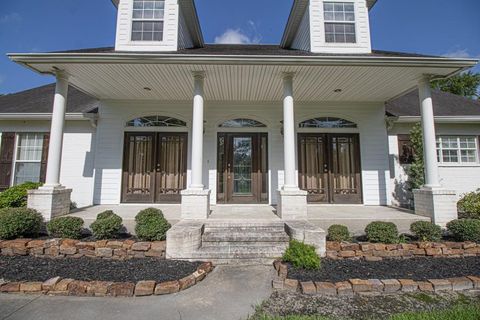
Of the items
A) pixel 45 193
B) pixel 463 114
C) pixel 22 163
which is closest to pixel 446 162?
pixel 463 114

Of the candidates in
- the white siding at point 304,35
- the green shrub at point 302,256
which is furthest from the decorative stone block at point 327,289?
the white siding at point 304,35

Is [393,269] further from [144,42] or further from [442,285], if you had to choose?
[144,42]

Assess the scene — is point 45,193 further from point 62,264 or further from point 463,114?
point 463,114

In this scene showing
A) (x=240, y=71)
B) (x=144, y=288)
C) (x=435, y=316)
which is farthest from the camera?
(x=240, y=71)

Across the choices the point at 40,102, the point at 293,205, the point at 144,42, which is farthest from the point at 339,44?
the point at 40,102

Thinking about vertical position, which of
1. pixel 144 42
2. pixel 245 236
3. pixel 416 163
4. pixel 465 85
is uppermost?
pixel 465 85

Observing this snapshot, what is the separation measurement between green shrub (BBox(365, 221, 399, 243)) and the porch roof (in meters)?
3.25

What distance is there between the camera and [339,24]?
6734 mm

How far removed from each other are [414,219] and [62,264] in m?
6.44

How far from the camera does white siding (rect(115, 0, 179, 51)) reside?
652cm

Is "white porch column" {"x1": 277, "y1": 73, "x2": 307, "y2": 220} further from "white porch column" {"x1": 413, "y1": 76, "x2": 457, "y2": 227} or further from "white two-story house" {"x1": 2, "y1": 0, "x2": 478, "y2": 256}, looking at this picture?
"white porch column" {"x1": 413, "y1": 76, "x2": 457, "y2": 227}

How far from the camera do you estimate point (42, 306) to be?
2543 mm

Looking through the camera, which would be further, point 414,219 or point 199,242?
point 414,219

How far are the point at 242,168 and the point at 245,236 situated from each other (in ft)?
10.4
